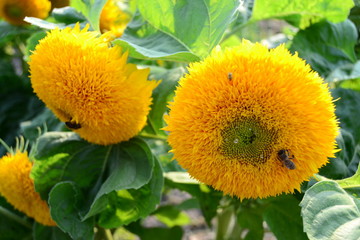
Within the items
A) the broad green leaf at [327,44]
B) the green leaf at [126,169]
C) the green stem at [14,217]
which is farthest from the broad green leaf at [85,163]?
the broad green leaf at [327,44]

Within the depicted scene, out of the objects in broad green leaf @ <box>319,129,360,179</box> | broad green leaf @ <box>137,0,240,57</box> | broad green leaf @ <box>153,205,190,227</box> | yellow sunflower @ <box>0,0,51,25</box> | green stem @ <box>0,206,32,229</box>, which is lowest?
broad green leaf @ <box>153,205,190,227</box>

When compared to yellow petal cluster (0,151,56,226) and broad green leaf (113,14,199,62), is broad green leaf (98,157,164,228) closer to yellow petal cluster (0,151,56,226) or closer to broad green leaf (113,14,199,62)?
yellow petal cluster (0,151,56,226)

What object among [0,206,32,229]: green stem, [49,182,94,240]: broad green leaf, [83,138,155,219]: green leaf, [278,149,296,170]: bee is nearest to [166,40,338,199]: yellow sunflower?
[278,149,296,170]: bee

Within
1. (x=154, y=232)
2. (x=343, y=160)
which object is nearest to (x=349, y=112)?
(x=343, y=160)

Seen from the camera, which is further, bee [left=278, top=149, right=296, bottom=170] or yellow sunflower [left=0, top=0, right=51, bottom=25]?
yellow sunflower [left=0, top=0, right=51, bottom=25]

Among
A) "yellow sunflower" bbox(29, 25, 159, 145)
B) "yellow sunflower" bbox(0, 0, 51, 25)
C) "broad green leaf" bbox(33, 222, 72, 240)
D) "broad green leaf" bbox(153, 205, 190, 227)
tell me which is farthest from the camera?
"broad green leaf" bbox(153, 205, 190, 227)

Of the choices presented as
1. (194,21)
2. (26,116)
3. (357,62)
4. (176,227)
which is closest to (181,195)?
(176,227)

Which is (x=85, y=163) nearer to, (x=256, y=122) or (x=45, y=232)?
(x=45, y=232)

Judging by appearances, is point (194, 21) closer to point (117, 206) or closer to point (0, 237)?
point (117, 206)
